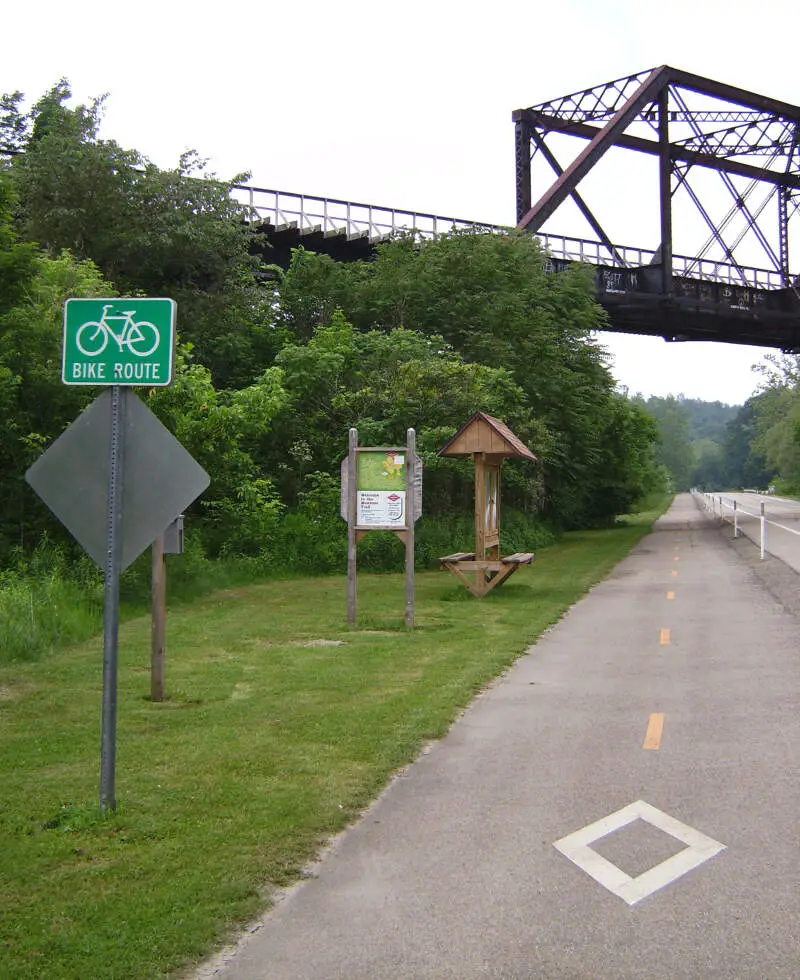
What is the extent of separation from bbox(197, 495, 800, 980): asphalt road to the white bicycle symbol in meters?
2.96

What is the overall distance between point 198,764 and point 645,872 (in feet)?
10.8

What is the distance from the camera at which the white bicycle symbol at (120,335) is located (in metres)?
6.06

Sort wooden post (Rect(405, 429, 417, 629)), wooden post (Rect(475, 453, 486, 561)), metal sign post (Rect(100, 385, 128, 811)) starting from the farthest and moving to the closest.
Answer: wooden post (Rect(475, 453, 486, 561)) < wooden post (Rect(405, 429, 417, 629)) < metal sign post (Rect(100, 385, 128, 811))

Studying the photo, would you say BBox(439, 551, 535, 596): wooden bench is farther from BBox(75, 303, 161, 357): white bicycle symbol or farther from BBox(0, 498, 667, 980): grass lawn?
BBox(75, 303, 161, 357): white bicycle symbol

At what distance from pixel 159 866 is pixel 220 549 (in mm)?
16804

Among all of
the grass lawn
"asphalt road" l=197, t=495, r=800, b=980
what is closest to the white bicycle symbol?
the grass lawn

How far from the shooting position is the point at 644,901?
189 inches

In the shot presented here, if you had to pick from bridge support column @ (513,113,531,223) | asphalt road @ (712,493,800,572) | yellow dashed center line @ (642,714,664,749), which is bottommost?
asphalt road @ (712,493,800,572)

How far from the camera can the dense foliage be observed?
17.6 m

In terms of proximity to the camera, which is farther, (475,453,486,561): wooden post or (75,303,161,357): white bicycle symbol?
(475,453,486,561): wooden post

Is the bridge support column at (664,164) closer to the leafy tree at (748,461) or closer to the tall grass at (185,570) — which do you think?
the tall grass at (185,570)

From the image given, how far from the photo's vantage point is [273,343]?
29.3 m

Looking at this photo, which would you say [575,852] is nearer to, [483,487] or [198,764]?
[198,764]

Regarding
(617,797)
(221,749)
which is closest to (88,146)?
(221,749)
